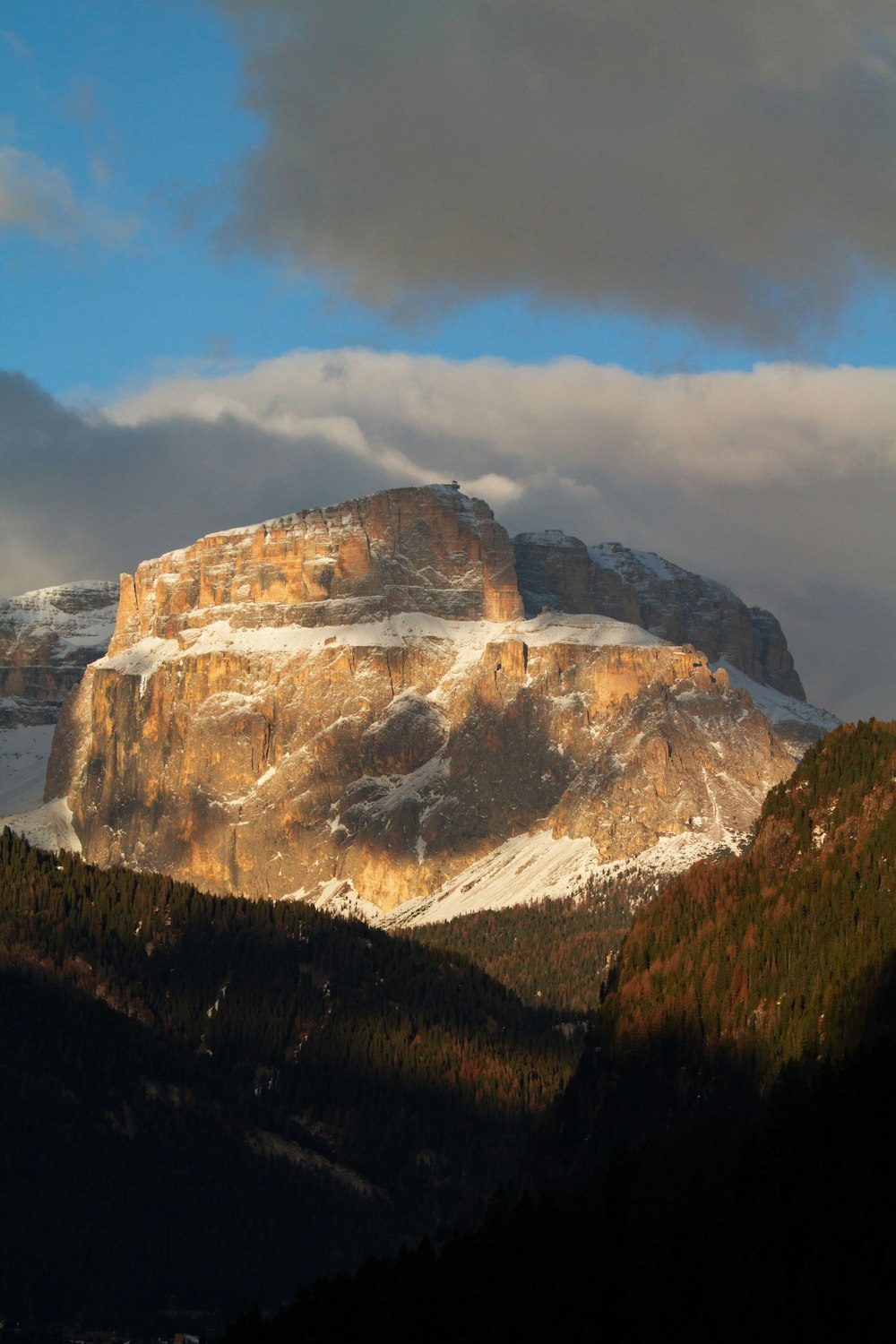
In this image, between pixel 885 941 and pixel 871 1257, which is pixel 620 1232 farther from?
pixel 885 941

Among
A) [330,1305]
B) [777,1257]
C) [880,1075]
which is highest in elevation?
[880,1075]

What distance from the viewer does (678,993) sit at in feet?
651

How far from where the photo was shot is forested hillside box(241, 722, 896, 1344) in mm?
138125

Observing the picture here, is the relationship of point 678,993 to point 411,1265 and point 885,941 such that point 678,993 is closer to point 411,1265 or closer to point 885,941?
point 885,941

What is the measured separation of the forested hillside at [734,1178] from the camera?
453ft

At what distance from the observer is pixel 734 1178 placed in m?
155

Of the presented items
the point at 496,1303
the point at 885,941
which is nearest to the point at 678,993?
the point at 885,941

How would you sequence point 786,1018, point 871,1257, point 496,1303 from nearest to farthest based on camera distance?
point 871,1257, point 496,1303, point 786,1018

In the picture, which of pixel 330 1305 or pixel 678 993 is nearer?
pixel 330 1305

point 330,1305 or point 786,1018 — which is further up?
point 786,1018

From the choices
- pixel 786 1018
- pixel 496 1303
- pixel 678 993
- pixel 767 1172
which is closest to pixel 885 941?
pixel 786 1018

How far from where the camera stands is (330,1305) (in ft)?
531

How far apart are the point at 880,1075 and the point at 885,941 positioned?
2746cm

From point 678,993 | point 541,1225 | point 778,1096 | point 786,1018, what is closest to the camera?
point 541,1225
